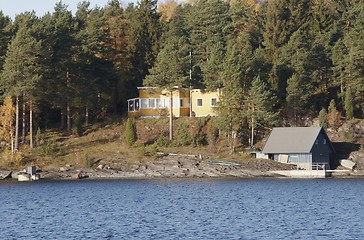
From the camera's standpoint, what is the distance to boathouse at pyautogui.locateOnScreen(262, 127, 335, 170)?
82.9 m

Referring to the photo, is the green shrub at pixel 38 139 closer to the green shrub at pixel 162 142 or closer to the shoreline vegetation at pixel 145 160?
the shoreline vegetation at pixel 145 160

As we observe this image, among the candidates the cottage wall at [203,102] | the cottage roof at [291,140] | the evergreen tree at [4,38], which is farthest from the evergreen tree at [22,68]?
the cottage roof at [291,140]

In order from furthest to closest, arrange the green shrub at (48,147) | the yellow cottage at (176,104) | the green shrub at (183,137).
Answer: the yellow cottage at (176,104) < the green shrub at (183,137) < the green shrub at (48,147)

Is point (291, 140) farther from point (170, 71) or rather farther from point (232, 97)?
point (170, 71)

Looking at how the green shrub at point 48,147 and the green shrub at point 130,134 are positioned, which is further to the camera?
the green shrub at point 130,134

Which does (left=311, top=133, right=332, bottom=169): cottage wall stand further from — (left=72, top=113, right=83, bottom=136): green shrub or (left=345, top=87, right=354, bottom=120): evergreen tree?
(left=72, top=113, right=83, bottom=136): green shrub

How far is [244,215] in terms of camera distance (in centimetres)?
4900

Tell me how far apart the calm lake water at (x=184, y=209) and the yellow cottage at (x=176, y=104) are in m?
20.9

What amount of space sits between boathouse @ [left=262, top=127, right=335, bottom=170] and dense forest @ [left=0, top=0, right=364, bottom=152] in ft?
9.61

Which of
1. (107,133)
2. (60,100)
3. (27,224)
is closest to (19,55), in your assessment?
(60,100)

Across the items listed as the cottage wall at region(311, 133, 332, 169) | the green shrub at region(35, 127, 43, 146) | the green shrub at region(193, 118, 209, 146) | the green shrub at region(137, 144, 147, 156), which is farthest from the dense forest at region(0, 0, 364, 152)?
the green shrub at region(137, 144, 147, 156)

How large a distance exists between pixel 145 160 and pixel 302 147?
617 inches

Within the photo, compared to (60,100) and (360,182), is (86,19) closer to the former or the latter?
(60,100)

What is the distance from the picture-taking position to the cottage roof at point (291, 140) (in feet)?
272
